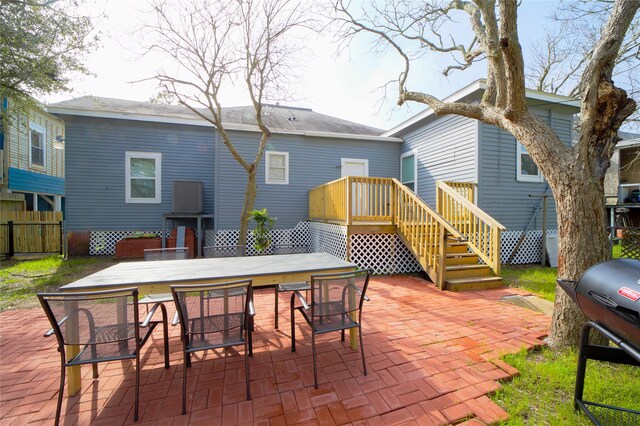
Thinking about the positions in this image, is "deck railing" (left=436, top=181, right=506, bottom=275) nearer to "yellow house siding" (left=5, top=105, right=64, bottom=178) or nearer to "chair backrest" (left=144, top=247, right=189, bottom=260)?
"chair backrest" (left=144, top=247, right=189, bottom=260)

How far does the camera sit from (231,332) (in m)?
2.17

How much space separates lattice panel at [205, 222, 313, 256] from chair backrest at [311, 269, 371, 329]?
20.2 ft

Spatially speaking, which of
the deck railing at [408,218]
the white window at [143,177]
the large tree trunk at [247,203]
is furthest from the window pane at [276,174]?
the white window at [143,177]

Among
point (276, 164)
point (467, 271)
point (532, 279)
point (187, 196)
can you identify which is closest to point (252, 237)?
point (187, 196)

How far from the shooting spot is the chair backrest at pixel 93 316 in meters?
1.74

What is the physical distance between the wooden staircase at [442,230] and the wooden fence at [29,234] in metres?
8.66

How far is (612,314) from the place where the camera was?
1.53 metres

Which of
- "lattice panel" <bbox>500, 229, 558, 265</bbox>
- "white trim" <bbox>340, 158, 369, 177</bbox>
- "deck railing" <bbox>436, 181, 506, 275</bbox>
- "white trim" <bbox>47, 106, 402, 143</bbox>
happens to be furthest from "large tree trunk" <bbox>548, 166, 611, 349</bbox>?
"white trim" <bbox>47, 106, 402, 143</bbox>

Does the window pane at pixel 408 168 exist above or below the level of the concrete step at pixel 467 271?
above

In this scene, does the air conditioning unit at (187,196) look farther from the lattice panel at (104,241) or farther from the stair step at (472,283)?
the stair step at (472,283)

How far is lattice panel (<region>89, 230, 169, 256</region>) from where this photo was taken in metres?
8.62

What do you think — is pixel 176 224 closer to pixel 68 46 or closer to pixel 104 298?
pixel 68 46

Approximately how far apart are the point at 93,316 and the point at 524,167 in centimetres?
943

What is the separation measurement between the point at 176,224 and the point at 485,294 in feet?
29.7
